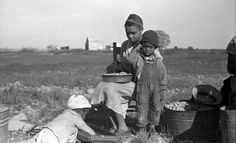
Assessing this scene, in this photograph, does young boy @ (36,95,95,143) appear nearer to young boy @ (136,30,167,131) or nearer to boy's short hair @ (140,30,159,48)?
young boy @ (136,30,167,131)

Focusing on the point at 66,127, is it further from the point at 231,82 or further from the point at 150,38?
the point at 231,82

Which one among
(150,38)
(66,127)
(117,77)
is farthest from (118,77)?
(66,127)

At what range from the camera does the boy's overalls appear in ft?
16.7

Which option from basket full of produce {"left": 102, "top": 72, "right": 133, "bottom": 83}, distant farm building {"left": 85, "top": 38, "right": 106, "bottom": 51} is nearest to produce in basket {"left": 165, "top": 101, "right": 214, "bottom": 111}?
basket full of produce {"left": 102, "top": 72, "right": 133, "bottom": 83}

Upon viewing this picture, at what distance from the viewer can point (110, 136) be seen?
432 cm

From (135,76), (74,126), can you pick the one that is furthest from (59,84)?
(74,126)

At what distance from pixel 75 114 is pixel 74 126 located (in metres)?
0.19

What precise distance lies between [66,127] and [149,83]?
158cm

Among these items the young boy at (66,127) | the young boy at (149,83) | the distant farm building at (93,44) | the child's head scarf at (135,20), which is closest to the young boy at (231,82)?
the young boy at (149,83)

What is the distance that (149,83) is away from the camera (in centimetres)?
509

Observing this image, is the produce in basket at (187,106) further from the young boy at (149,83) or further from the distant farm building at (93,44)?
the distant farm building at (93,44)

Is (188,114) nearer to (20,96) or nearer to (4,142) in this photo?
(4,142)

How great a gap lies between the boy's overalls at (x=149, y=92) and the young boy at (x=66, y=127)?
38.2 inches

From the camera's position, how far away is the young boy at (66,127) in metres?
4.17
